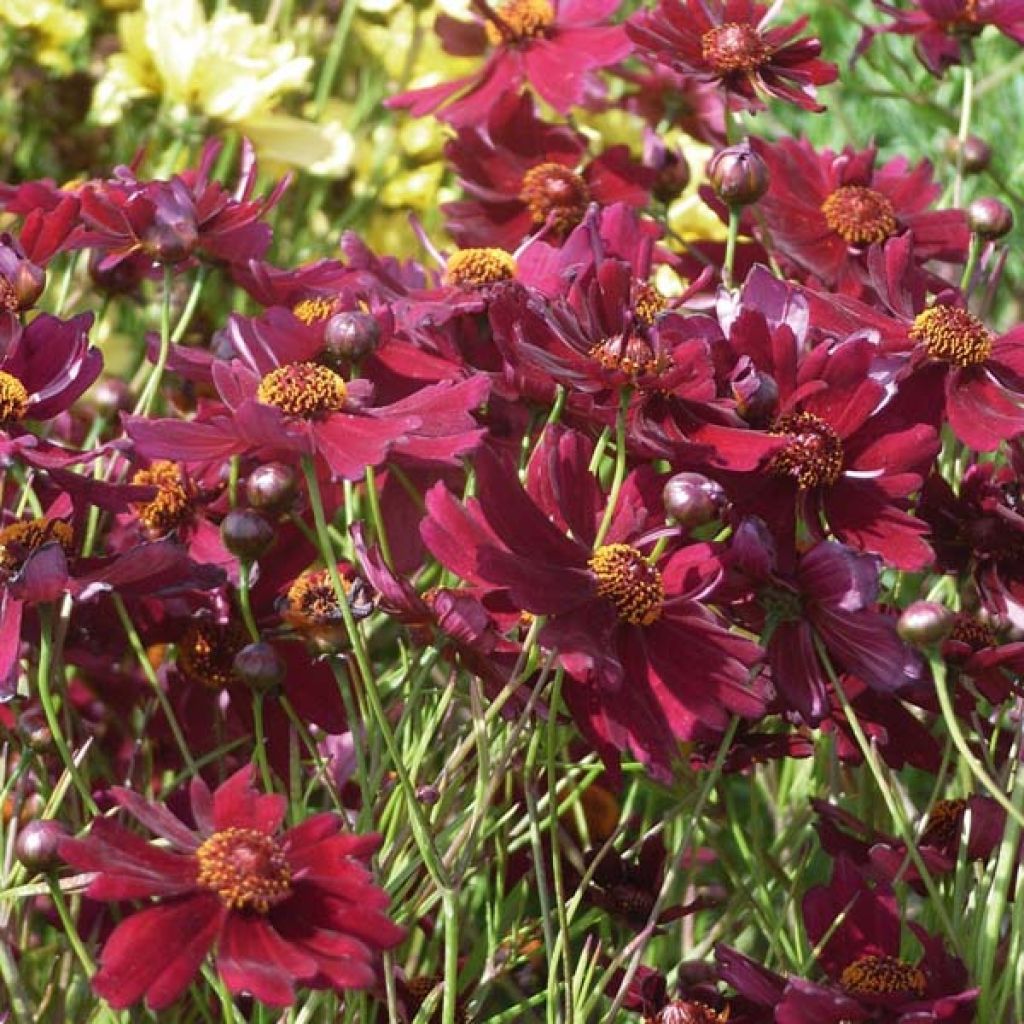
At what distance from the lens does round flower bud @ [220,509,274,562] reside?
0.90 m

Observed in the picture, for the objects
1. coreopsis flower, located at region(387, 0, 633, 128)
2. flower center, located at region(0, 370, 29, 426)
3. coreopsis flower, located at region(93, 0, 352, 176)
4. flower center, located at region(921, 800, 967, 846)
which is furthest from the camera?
coreopsis flower, located at region(93, 0, 352, 176)

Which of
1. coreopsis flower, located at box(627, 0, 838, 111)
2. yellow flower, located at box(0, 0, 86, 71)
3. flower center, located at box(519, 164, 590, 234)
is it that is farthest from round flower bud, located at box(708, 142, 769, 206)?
yellow flower, located at box(0, 0, 86, 71)

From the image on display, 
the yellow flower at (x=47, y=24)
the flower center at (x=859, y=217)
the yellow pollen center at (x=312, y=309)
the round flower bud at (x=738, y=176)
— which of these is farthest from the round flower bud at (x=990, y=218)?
the yellow flower at (x=47, y=24)

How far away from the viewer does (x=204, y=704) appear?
113 cm

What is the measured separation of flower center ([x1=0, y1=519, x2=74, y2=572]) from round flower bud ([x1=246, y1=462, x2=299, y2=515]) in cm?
11

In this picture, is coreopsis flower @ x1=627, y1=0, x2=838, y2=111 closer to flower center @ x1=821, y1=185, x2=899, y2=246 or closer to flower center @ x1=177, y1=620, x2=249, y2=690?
flower center @ x1=821, y1=185, x2=899, y2=246

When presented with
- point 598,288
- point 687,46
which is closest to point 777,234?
point 687,46

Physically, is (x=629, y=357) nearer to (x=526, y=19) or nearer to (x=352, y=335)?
(x=352, y=335)

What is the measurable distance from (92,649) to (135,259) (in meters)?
0.27

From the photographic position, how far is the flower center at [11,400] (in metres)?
0.93

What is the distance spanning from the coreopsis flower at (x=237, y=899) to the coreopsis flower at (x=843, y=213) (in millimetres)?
582

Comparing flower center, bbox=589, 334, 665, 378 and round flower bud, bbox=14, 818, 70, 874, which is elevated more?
flower center, bbox=589, 334, 665, 378

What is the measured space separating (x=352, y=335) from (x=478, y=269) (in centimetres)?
19

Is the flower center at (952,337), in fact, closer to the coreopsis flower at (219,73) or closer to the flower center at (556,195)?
the flower center at (556,195)
